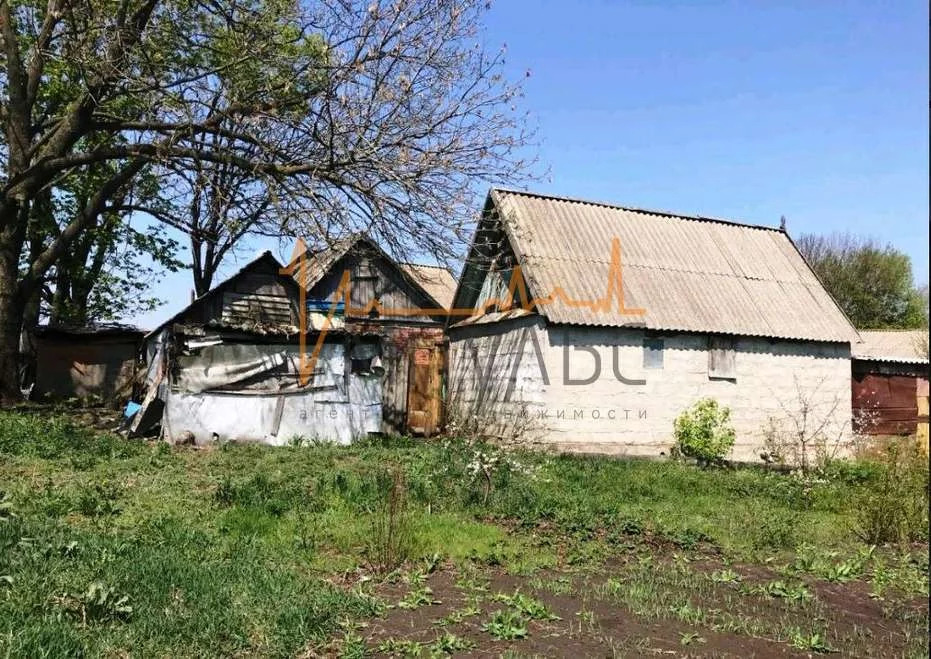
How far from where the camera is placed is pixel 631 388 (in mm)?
15648

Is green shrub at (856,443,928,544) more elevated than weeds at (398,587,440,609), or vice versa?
green shrub at (856,443,928,544)

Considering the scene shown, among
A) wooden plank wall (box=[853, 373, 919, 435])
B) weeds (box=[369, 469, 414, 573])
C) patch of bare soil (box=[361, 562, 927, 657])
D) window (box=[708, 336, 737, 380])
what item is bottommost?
patch of bare soil (box=[361, 562, 927, 657])

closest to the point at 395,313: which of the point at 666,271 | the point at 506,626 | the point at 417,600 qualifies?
the point at 666,271

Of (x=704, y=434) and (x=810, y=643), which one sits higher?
(x=704, y=434)

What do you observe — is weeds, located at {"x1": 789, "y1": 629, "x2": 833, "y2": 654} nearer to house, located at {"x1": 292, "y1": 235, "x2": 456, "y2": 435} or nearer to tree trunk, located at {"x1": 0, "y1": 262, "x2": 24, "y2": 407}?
house, located at {"x1": 292, "y1": 235, "x2": 456, "y2": 435}

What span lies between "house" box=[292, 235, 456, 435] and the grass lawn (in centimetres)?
489

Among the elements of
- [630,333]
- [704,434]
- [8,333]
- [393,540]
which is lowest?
[393,540]

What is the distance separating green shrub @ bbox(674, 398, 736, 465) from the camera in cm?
1534

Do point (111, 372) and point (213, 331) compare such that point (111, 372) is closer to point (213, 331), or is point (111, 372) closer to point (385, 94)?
point (213, 331)

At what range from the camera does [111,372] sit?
23.9m

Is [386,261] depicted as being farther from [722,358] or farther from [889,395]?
[889,395]

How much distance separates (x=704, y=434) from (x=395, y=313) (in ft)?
40.3

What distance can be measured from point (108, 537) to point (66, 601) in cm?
165

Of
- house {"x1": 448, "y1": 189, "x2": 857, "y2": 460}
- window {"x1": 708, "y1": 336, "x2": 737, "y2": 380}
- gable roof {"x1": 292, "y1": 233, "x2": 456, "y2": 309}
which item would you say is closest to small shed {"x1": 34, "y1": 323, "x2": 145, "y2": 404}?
gable roof {"x1": 292, "y1": 233, "x2": 456, "y2": 309}
